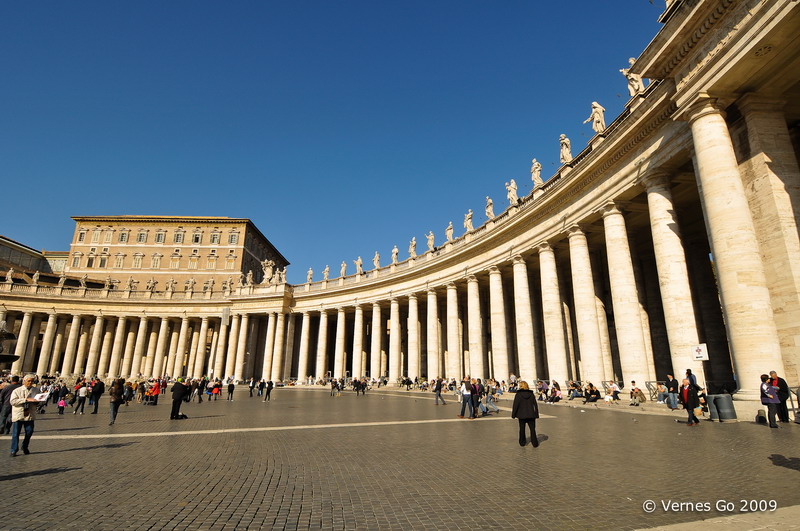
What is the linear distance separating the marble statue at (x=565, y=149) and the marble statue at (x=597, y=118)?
264 cm

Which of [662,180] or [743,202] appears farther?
[662,180]

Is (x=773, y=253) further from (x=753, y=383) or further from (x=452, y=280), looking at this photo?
(x=452, y=280)

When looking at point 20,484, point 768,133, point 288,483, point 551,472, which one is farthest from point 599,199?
point 20,484

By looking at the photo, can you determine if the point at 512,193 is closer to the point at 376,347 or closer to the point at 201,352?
the point at 376,347

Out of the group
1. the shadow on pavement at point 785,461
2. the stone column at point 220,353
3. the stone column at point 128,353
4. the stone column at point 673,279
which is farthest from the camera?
the stone column at point 128,353

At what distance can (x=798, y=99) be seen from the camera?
47.8 ft

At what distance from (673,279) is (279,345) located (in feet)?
142

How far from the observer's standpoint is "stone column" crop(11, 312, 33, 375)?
53.2 meters

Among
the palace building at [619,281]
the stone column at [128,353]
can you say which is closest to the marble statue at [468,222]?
the palace building at [619,281]

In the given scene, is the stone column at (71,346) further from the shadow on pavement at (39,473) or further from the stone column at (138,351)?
the shadow on pavement at (39,473)

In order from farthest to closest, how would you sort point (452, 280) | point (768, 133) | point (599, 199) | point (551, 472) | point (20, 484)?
point (452, 280) → point (599, 199) → point (768, 133) → point (551, 472) → point (20, 484)

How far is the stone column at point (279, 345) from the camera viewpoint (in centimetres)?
4871

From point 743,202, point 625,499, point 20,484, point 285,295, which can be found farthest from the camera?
point 285,295

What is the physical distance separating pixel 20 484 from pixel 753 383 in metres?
17.0
